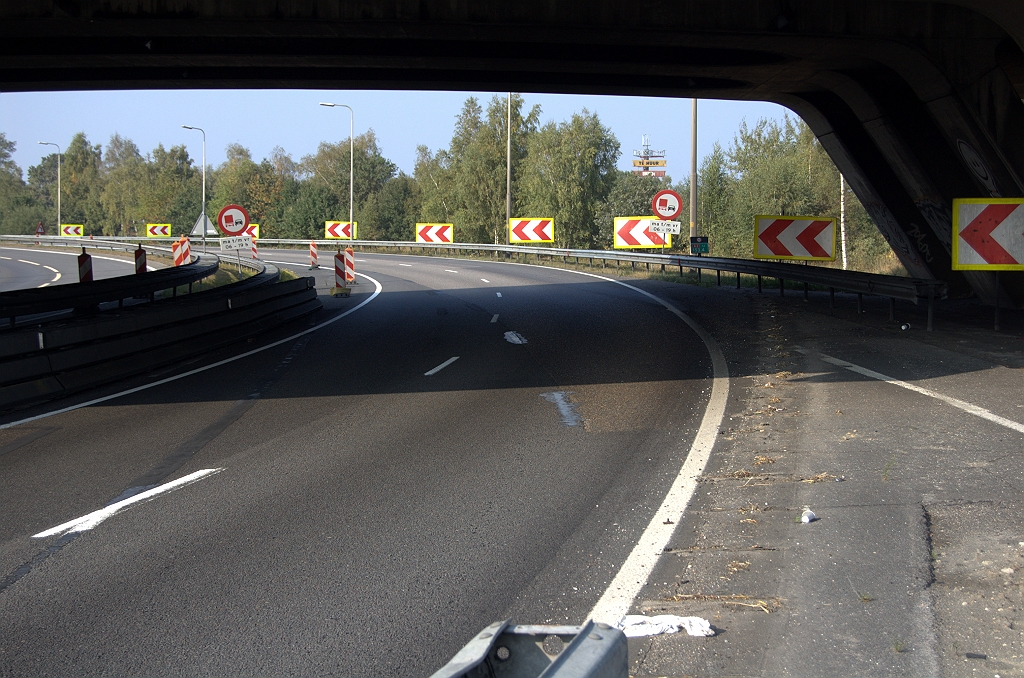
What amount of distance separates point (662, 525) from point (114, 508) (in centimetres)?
398

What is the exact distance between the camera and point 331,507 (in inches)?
264

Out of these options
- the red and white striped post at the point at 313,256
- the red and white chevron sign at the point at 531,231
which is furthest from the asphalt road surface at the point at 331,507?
the red and white chevron sign at the point at 531,231

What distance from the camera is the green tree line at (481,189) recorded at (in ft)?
204

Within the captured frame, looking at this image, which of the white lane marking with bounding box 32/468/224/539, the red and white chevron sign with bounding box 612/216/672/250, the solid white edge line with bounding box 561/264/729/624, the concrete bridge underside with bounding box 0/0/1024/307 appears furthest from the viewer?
the red and white chevron sign with bounding box 612/216/672/250

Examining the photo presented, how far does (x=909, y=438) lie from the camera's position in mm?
8133

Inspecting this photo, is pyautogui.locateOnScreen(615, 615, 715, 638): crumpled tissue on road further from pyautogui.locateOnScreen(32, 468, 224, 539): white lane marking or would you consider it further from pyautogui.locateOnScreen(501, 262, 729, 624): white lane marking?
pyautogui.locateOnScreen(32, 468, 224, 539): white lane marking

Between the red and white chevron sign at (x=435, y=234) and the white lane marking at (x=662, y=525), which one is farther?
the red and white chevron sign at (x=435, y=234)

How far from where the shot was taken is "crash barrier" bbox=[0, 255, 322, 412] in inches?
444

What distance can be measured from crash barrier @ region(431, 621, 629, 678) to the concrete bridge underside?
1294cm

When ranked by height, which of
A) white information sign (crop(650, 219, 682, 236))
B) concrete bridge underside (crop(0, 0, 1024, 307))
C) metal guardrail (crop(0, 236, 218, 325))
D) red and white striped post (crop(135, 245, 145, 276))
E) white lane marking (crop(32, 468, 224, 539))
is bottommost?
white lane marking (crop(32, 468, 224, 539))

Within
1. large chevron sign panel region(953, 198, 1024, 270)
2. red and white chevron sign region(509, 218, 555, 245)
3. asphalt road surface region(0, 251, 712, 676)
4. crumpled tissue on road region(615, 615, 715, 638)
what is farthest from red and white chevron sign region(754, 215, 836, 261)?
red and white chevron sign region(509, 218, 555, 245)

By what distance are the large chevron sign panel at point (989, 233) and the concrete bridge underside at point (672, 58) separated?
8.51 feet

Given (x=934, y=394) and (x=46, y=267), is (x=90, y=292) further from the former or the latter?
(x=46, y=267)

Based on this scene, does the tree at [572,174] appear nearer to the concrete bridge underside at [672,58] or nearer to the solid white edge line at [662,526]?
the concrete bridge underside at [672,58]
